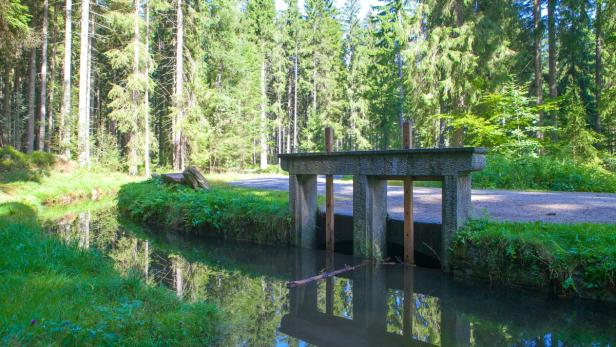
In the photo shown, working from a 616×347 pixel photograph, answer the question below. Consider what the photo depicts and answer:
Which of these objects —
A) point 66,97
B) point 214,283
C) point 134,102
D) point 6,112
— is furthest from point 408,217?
point 6,112

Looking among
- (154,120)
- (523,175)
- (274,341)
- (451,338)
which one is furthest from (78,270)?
(154,120)

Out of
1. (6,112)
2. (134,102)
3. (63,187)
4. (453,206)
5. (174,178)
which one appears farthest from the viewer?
(6,112)

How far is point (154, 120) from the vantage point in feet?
122

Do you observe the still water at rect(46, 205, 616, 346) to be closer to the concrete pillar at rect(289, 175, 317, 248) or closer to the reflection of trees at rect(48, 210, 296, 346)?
the reflection of trees at rect(48, 210, 296, 346)

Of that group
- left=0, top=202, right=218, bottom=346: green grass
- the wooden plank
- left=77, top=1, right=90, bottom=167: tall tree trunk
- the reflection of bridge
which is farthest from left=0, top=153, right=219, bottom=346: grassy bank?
left=77, top=1, right=90, bottom=167: tall tree trunk

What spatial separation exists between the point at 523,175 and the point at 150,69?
71.7 feet

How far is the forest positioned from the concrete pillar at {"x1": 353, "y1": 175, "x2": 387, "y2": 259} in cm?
938

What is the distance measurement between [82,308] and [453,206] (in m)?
5.26

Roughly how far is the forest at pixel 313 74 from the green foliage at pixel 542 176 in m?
1.38

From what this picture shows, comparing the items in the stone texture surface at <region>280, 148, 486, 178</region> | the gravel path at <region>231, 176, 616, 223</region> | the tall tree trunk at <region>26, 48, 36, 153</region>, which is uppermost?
the tall tree trunk at <region>26, 48, 36, 153</region>

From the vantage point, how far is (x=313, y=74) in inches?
1740

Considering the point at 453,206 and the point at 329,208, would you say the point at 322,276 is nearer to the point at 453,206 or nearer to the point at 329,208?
the point at 329,208

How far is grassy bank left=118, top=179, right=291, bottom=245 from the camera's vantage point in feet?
33.5

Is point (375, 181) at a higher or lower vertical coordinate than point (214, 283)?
higher
